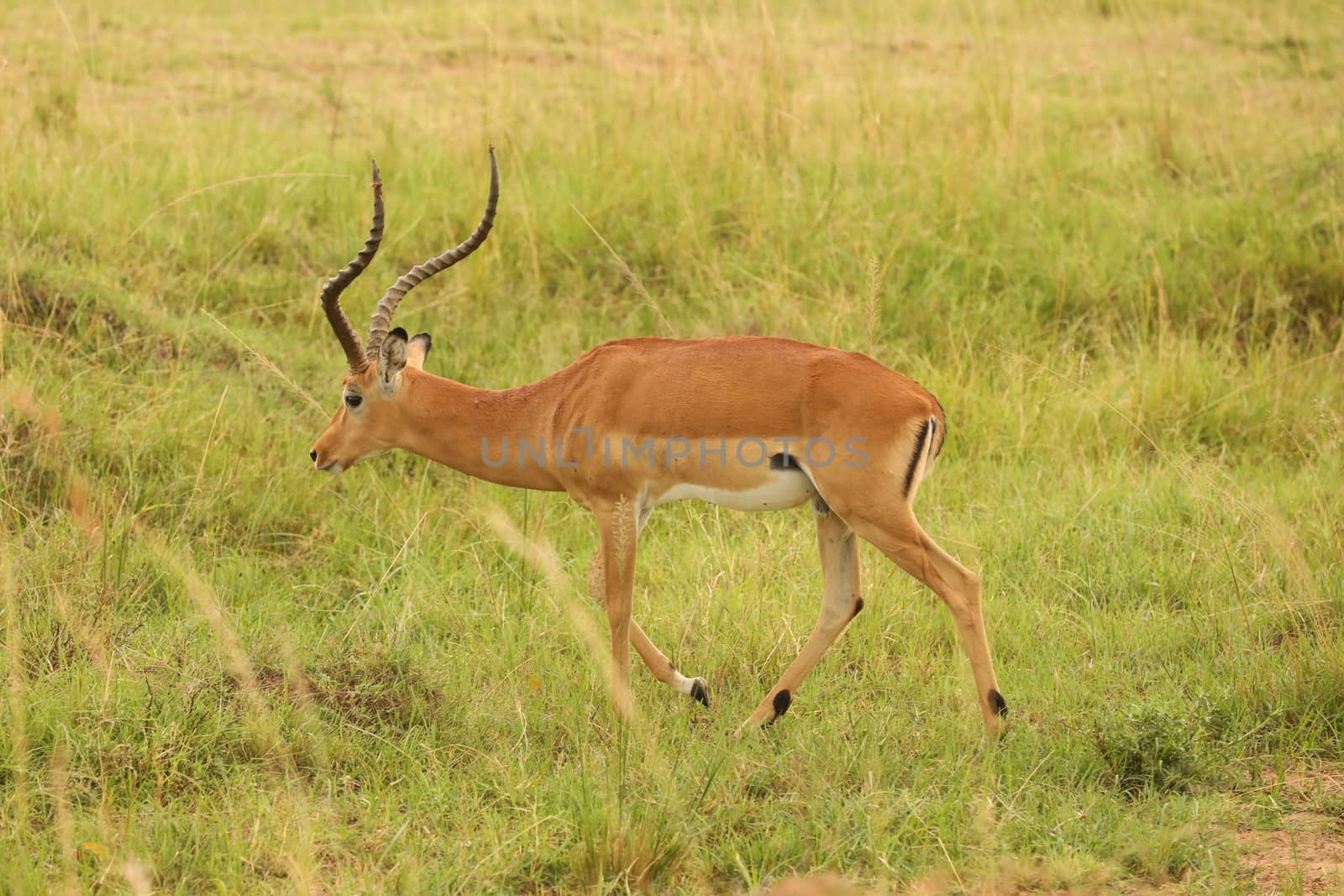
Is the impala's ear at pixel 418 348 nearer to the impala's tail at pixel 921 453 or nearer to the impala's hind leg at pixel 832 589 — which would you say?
the impala's hind leg at pixel 832 589

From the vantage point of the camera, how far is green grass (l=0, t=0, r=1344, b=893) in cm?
353

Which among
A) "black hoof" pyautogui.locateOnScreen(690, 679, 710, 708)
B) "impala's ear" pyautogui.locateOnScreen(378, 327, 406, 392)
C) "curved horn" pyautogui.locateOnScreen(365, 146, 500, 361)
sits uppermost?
"curved horn" pyautogui.locateOnScreen(365, 146, 500, 361)

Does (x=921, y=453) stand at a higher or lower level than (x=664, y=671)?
higher

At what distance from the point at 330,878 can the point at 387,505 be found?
223 centimetres

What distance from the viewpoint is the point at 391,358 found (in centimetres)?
427

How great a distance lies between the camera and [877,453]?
12.5 ft

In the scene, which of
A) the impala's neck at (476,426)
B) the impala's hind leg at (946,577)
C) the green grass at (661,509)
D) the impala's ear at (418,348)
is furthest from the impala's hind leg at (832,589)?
the impala's ear at (418,348)

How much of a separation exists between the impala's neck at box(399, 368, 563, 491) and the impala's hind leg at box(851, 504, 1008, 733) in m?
1.03

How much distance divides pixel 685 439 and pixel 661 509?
60.1 inches

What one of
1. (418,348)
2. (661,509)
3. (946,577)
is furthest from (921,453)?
(661,509)

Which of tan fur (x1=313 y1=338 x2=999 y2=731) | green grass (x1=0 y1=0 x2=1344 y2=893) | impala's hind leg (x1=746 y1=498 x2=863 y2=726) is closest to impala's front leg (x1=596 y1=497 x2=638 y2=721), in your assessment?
tan fur (x1=313 y1=338 x2=999 y2=731)

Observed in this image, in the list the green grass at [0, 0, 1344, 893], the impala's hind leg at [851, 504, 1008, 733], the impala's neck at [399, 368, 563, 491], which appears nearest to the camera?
the green grass at [0, 0, 1344, 893]

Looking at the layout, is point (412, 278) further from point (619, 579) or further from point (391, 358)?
point (619, 579)

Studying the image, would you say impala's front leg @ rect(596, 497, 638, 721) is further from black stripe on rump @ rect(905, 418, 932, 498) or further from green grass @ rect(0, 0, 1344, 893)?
black stripe on rump @ rect(905, 418, 932, 498)
